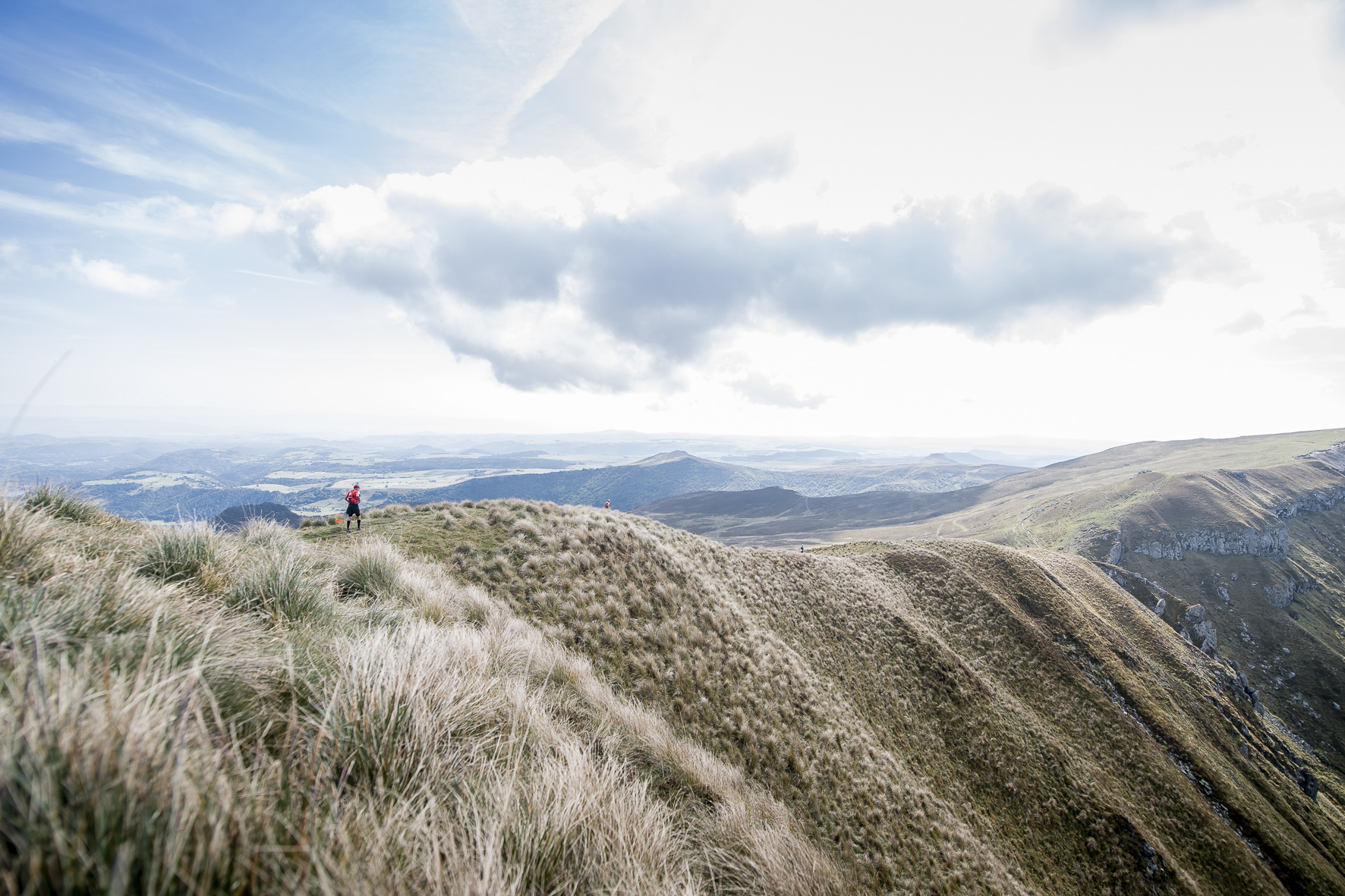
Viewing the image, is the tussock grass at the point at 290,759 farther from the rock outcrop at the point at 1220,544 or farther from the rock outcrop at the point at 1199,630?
the rock outcrop at the point at 1220,544

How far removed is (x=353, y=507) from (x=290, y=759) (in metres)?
18.6

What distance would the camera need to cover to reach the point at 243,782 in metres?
1.95

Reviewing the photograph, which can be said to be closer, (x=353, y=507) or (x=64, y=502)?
(x=64, y=502)

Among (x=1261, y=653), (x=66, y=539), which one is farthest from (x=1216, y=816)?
(x=1261, y=653)

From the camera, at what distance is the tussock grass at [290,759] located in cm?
154

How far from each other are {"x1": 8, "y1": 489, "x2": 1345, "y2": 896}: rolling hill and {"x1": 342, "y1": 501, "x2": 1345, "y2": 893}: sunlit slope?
144 mm

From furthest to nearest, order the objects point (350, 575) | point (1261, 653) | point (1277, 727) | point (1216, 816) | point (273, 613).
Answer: point (1261, 653), point (1277, 727), point (1216, 816), point (350, 575), point (273, 613)

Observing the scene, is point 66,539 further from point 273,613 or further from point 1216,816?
point 1216,816

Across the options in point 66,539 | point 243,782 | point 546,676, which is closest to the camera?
point 243,782

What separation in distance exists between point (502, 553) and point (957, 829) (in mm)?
16703

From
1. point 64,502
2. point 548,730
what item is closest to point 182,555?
point 548,730

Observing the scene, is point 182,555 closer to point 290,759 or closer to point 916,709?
point 290,759

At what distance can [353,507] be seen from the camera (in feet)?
58.3

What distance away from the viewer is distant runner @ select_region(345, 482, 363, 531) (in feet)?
55.5
